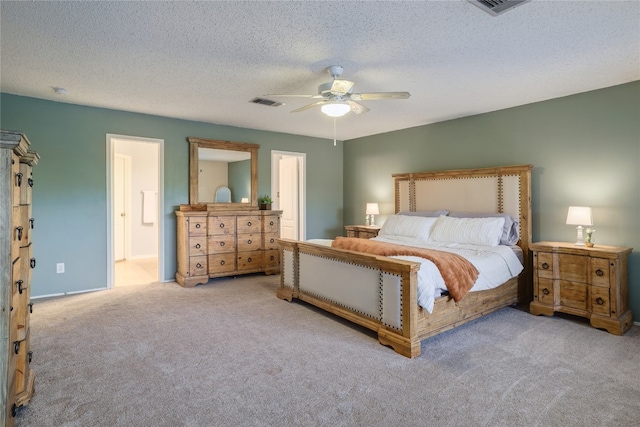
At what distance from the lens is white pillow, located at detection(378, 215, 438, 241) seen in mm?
4590

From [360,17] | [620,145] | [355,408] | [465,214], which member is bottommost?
[355,408]

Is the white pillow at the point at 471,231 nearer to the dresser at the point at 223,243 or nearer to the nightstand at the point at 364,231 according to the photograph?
the nightstand at the point at 364,231

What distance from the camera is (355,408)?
2035 millimetres

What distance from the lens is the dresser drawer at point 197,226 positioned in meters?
4.87

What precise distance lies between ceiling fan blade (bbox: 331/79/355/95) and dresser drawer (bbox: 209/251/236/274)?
3098mm

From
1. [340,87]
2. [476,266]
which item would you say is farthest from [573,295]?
[340,87]

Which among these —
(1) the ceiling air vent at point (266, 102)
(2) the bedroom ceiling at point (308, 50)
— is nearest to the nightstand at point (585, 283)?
(2) the bedroom ceiling at point (308, 50)

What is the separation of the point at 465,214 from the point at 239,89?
3164 mm

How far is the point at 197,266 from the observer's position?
493 cm

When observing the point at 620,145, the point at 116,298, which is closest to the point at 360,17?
the point at 620,145

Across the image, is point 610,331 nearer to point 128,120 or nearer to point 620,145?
point 620,145

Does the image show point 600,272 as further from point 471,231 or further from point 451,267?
point 451,267

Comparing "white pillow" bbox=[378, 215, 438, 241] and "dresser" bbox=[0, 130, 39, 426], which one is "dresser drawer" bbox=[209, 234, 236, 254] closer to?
"white pillow" bbox=[378, 215, 438, 241]

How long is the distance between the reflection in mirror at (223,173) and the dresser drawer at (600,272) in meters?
4.55
